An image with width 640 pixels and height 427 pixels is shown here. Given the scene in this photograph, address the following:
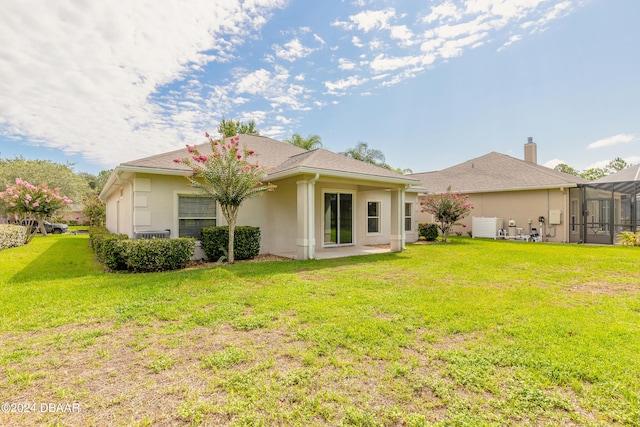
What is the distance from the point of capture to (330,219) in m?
12.3

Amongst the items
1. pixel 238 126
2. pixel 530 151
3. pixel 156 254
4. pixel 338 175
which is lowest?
pixel 156 254

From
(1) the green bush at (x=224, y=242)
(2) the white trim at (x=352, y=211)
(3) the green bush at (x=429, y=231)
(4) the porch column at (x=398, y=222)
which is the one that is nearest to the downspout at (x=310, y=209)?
(1) the green bush at (x=224, y=242)

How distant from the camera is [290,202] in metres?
10.9

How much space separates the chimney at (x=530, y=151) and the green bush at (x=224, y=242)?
21337 millimetres

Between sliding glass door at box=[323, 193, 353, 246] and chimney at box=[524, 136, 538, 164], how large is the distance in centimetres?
1636

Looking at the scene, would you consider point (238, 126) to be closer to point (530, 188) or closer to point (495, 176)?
point (495, 176)

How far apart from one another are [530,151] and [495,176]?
17.6ft

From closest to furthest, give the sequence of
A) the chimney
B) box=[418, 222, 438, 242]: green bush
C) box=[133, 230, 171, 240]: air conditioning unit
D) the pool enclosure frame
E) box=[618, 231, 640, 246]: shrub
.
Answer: box=[133, 230, 171, 240]: air conditioning unit, box=[618, 231, 640, 246]: shrub, the pool enclosure frame, box=[418, 222, 438, 242]: green bush, the chimney

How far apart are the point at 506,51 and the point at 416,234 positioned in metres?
9.24

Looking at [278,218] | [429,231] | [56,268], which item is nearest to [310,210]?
[278,218]

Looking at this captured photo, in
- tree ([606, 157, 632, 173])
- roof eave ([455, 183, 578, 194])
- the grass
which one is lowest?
the grass

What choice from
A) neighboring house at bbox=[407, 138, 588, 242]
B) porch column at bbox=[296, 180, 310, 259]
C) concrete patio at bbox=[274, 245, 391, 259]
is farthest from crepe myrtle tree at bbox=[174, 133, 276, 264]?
neighboring house at bbox=[407, 138, 588, 242]

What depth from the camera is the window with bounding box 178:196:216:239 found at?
30.1 ft

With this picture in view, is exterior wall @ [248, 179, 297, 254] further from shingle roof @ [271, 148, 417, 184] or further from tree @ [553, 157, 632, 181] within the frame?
tree @ [553, 157, 632, 181]
